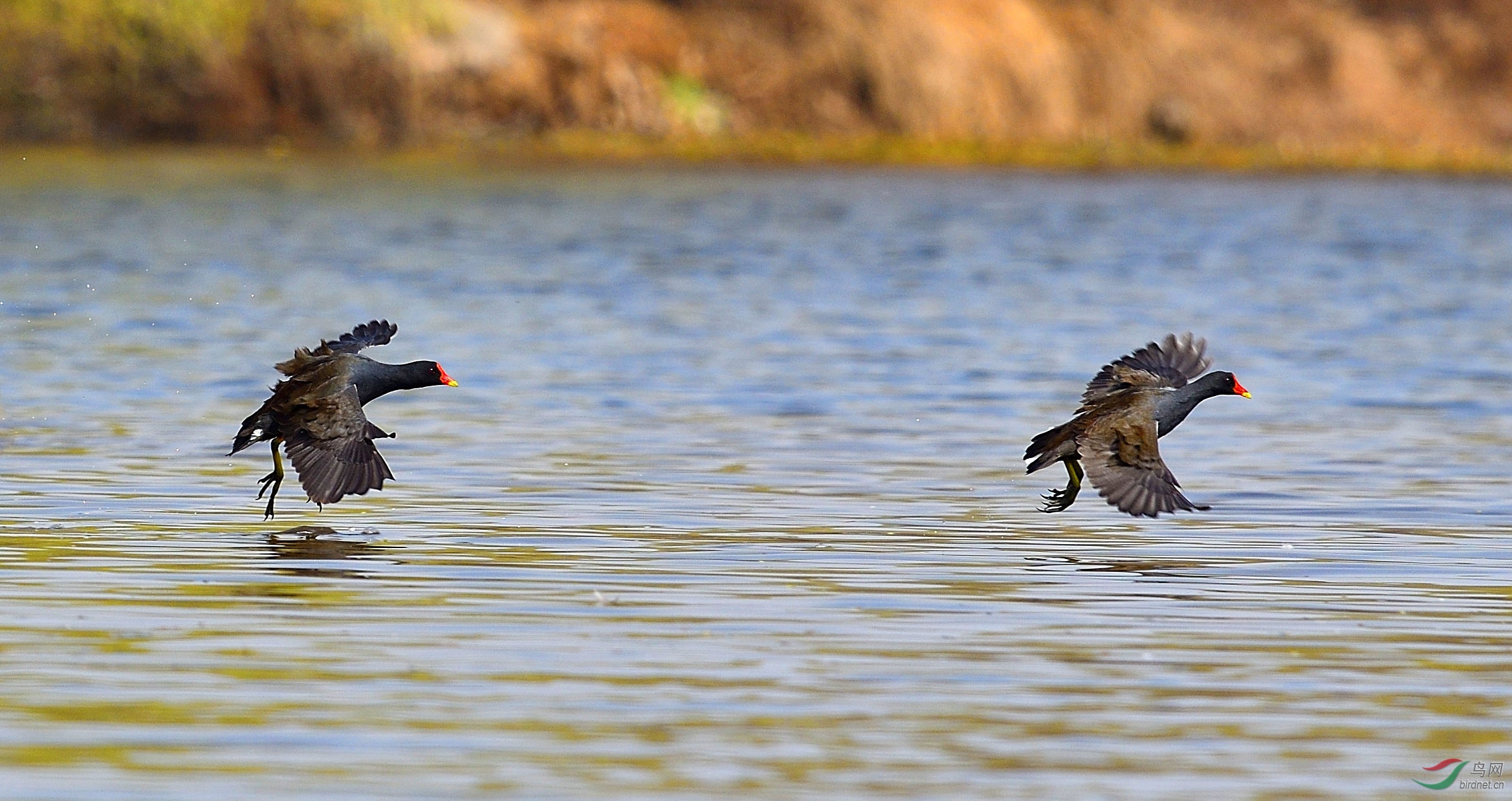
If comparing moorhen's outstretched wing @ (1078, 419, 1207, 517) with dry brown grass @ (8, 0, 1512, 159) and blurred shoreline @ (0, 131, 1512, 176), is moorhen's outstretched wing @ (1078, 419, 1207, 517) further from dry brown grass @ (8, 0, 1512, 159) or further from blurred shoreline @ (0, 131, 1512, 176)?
dry brown grass @ (8, 0, 1512, 159)

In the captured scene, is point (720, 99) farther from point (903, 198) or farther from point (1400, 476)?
point (1400, 476)

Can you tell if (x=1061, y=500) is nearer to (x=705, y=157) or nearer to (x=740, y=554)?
(x=740, y=554)

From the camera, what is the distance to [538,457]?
1628 cm

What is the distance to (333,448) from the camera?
13195 millimetres

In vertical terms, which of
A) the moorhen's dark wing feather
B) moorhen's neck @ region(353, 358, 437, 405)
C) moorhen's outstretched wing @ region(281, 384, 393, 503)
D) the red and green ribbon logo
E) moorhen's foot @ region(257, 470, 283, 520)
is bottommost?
→ the red and green ribbon logo

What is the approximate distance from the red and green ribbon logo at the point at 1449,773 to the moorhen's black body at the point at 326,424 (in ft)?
19.2

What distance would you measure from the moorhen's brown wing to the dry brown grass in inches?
1815

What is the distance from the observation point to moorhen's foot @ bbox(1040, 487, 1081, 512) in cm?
1408

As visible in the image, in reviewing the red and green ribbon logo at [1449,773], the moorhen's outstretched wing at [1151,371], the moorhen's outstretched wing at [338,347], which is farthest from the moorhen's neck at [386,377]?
the red and green ribbon logo at [1449,773]

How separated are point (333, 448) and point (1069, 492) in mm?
3682

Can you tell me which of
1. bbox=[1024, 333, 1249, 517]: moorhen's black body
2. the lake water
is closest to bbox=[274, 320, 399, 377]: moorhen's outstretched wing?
the lake water

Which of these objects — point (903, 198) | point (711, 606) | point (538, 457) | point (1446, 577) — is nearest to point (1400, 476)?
point (1446, 577)

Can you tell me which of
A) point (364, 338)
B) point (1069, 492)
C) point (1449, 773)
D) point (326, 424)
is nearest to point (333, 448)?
point (326, 424)

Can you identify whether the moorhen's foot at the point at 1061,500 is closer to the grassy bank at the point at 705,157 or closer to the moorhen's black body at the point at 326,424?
the moorhen's black body at the point at 326,424
